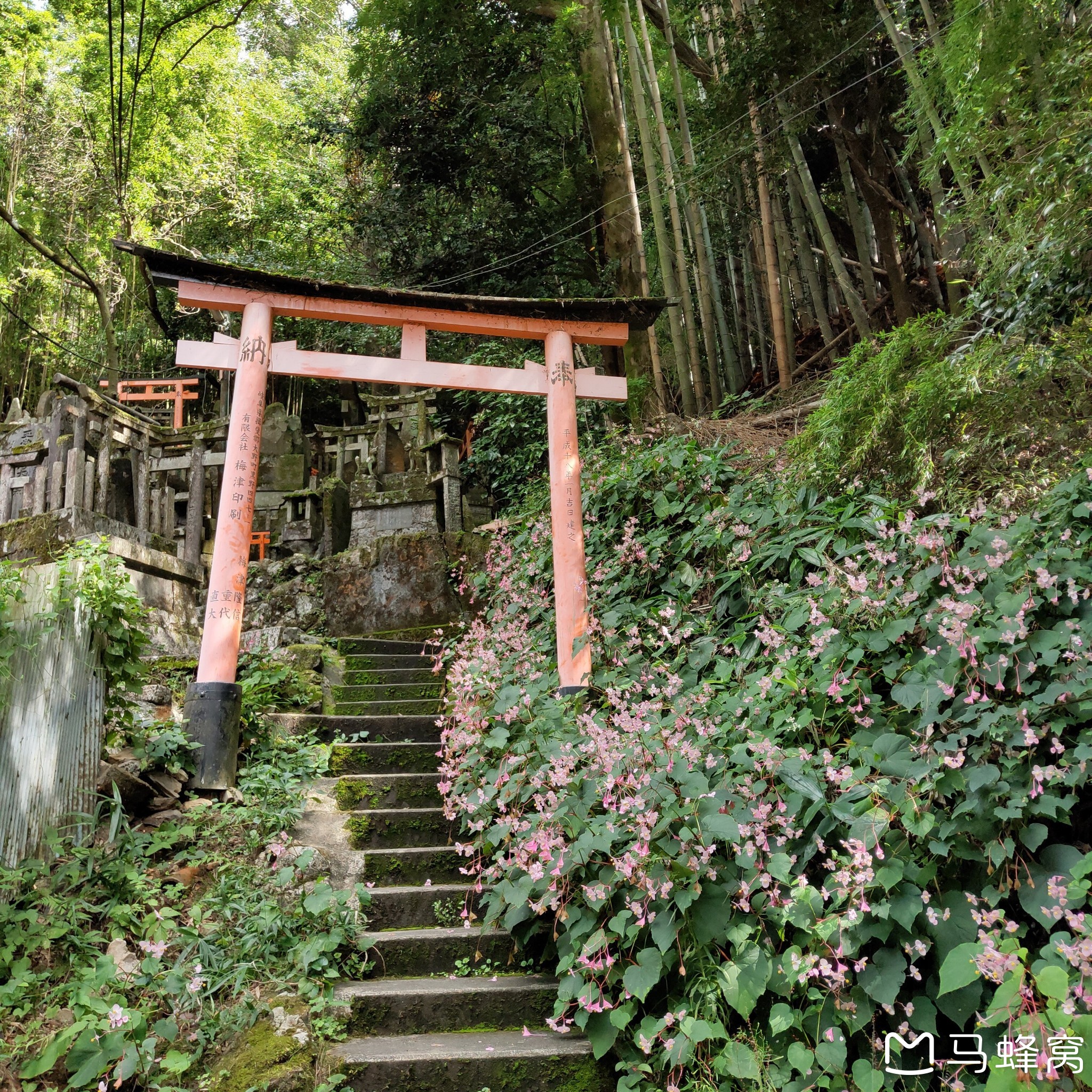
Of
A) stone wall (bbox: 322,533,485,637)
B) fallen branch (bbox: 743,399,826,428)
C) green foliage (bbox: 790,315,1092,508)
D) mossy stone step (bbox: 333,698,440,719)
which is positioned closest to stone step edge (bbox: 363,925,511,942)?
mossy stone step (bbox: 333,698,440,719)

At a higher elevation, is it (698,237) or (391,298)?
(698,237)

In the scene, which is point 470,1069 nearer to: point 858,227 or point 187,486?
point 858,227

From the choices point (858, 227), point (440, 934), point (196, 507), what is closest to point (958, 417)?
point (440, 934)

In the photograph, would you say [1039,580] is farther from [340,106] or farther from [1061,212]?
[340,106]

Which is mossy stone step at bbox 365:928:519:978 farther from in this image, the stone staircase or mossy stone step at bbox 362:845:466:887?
mossy stone step at bbox 362:845:466:887

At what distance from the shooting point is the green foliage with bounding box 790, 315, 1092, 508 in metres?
3.56

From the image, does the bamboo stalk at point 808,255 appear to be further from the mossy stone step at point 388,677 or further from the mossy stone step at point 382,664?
the mossy stone step at point 388,677

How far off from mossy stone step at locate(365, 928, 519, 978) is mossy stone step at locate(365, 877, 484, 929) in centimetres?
14

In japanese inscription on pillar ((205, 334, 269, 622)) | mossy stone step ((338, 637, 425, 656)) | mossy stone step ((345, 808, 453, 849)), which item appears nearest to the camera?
mossy stone step ((345, 808, 453, 849))

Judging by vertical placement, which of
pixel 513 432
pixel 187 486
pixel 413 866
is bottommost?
pixel 413 866

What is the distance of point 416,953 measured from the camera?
329cm

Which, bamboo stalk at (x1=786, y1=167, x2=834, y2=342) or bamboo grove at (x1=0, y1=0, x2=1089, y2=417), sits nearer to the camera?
bamboo grove at (x1=0, y1=0, x2=1089, y2=417)

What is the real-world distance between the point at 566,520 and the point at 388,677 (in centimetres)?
207

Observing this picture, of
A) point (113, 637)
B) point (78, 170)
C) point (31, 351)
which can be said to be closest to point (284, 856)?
point (113, 637)
